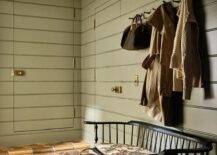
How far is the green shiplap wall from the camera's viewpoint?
180 inches

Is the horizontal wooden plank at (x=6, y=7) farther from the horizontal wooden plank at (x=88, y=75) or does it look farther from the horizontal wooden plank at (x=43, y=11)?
the horizontal wooden plank at (x=88, y=75)

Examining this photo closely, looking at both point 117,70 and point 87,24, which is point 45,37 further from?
point 117,70

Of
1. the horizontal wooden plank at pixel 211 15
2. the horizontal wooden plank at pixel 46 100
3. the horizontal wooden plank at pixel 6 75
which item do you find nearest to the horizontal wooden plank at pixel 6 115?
the horizontal wooden plank at pixel 46 100

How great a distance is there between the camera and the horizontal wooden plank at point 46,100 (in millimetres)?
4656

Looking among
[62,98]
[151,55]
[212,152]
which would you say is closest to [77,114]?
[62,98]

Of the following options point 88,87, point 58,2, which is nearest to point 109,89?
point 88,87

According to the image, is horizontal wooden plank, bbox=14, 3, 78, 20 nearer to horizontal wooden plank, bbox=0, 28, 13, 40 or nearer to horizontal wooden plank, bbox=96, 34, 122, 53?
horizontal wooden plank, bbox=0, 28, 13, 40

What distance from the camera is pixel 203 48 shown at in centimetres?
239

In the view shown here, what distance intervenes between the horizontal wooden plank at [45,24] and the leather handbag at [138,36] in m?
1.99

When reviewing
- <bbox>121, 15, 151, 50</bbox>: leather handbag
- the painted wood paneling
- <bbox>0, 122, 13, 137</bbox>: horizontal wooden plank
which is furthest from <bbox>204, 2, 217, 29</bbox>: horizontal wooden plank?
<bbox>0, 122, 13, 137</bbox>: horizontal wooden plank

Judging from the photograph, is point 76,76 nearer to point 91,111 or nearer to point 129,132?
point 91,111

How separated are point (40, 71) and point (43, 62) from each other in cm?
15

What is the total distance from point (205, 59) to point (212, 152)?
0.73 metres

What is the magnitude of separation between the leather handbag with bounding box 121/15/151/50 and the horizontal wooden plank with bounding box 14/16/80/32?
1.99 meters
